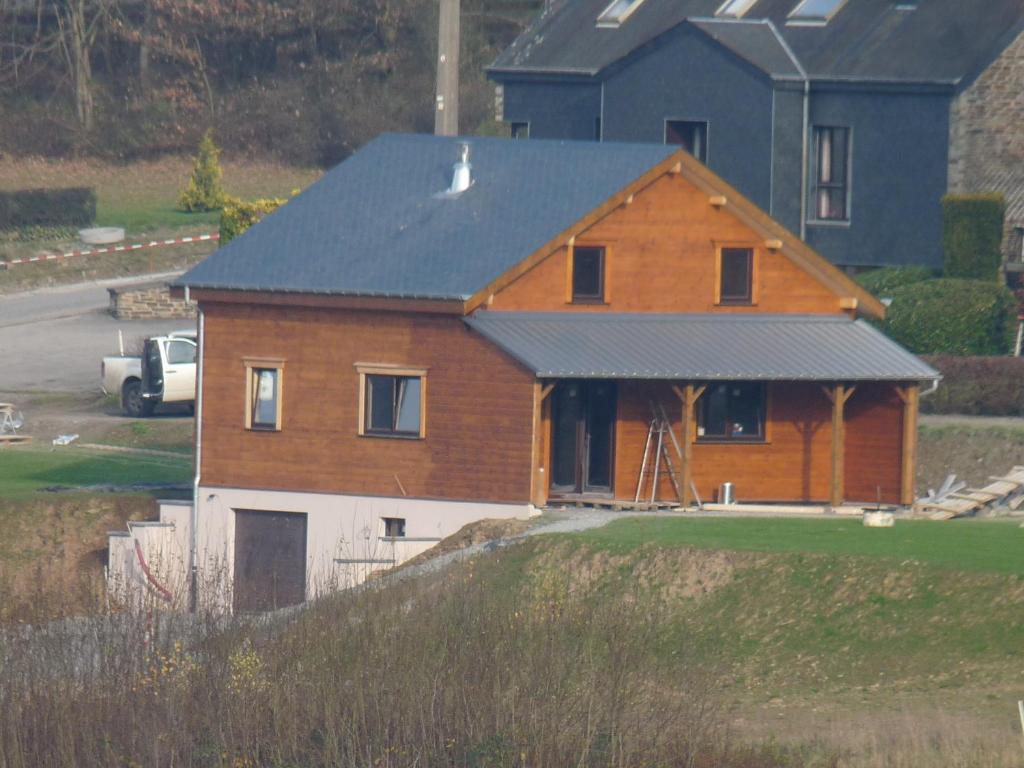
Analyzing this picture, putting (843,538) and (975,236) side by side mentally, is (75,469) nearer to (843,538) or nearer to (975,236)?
(843,538)

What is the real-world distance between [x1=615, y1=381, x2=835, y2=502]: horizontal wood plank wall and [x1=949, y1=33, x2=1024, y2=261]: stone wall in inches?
512

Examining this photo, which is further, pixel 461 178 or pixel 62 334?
pixel 62 334

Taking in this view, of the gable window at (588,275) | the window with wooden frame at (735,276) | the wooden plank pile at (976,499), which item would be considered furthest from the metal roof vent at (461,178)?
the wooden plank pile at (976,499)

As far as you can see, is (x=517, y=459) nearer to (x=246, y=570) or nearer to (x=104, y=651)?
(x=246, y=570)

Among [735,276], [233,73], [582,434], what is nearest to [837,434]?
[735,276]

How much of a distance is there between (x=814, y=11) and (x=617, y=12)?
232 inches

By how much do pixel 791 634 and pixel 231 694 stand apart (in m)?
7.88

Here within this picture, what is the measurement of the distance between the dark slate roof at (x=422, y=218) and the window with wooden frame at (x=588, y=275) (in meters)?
0.62

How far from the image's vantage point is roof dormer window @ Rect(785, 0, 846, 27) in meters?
52.8

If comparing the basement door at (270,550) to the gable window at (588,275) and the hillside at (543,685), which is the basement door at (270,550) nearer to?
the gable window at (588,275)

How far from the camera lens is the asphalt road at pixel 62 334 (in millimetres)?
54594

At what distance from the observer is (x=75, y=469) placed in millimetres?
43375

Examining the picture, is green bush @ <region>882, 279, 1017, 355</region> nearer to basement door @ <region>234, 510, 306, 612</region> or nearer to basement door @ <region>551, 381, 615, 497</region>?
basement door @ <region>551, 381, 615, 497</region>

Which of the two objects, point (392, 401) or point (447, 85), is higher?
point (447, 85)
